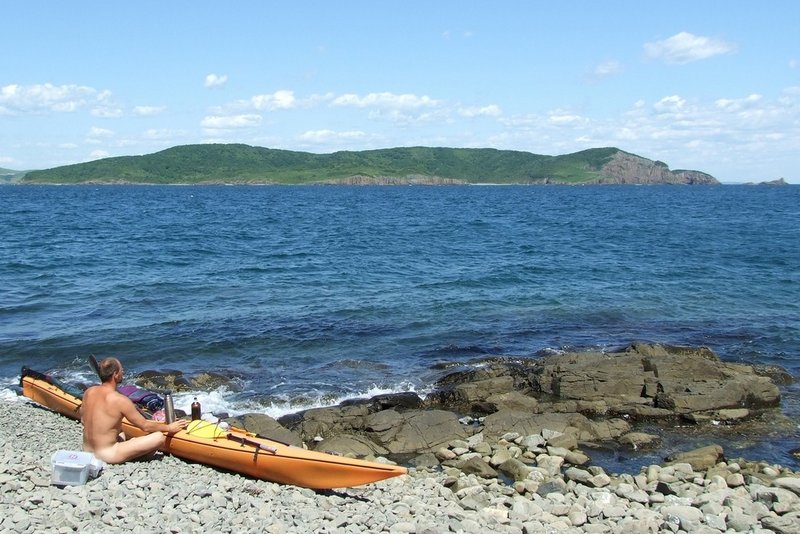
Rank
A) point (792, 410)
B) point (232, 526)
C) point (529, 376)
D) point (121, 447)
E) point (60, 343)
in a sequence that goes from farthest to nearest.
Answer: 1. point (60, 343)
2. point (529, 376)
3. point (792, 410)
4. point (121, 447)
5. point (232, 526)

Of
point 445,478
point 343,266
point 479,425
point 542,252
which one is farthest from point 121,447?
point 542,252

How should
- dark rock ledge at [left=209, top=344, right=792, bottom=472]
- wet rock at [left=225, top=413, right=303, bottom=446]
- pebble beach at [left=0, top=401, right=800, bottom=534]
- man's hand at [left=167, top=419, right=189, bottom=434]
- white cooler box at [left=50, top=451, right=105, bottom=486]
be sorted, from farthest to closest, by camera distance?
1. dark rock ledge at [left=209, top=344, right=792, bottom=472]
2. wet rock at [left=225, top=413, right=303, bottom=446]
3. man's hand at [left=167, top=419, right=189, bottom=434]
4. white cooler box at [left=50, top=451, right=105, bottom=486]
5. pebble beach at [left=0, top=401, right=800, bottom=534]

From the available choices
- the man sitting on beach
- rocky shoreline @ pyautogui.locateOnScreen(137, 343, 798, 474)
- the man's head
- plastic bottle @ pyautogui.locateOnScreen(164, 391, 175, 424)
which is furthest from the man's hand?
rocky shoreline @ pyautogui.locateOnScreen(137, 343, 798, 474)

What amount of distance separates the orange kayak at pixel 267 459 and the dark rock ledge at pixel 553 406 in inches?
140

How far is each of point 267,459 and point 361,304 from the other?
20190 millimetres

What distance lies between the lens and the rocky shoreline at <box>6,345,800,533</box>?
11039mm

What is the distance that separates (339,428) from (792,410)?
12707 millimetres

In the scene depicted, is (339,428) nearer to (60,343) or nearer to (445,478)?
(445,478)

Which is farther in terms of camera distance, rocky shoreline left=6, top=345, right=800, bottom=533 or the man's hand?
the man's hand

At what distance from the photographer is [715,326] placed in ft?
96.1

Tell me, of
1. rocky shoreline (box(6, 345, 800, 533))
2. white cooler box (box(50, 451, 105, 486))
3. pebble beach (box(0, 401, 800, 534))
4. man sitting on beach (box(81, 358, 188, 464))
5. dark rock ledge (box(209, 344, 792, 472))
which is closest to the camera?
pebble beach (box(0, 401, 800, 534))

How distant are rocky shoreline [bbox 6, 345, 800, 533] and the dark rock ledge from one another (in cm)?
4

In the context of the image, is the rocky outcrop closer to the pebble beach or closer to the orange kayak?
the pebble beach

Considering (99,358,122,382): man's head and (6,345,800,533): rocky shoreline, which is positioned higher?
(99,358,122,382): man's head
